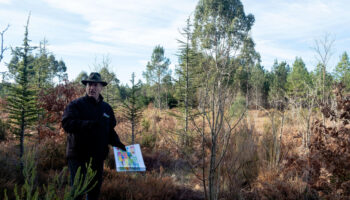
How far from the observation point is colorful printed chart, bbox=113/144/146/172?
128 inches

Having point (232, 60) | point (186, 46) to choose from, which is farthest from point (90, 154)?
point (186, 46)

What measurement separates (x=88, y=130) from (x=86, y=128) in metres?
0.11

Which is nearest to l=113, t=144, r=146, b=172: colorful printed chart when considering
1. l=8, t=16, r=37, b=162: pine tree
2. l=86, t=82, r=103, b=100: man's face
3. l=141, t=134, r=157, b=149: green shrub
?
l=86, t=82, r=103, b=100: man's face

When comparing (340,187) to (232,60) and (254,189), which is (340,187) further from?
(232,60)

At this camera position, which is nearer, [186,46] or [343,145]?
[343,145]

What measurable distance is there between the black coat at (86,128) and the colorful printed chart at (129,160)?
293 mm

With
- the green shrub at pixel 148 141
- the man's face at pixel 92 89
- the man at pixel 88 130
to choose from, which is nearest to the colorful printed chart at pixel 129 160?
the man at pixel 88 130

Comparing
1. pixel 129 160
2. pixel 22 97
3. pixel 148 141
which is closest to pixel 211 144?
pixel 129 160

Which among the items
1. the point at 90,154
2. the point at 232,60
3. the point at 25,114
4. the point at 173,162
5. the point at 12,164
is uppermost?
the point at 232,60

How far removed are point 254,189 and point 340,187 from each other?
54.2 inches

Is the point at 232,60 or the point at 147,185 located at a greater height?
the point at 232,60

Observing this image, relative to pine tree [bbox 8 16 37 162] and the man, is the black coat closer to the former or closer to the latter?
the man

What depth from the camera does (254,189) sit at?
4.12 meters

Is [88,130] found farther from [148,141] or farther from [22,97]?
[148,141]
